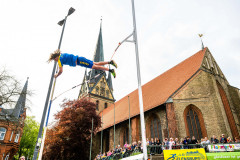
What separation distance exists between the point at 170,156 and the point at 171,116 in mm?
6711

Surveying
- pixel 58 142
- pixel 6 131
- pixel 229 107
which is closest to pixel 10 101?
pixel 58 142

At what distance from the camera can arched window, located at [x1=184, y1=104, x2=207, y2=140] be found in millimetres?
15125

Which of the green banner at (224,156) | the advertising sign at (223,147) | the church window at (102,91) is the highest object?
the church window at (102,91)

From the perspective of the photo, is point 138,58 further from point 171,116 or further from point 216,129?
point 216,129

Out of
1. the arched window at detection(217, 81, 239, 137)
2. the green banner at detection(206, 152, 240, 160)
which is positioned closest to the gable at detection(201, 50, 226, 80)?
the arched window at detection(217, 81, 239, 137)

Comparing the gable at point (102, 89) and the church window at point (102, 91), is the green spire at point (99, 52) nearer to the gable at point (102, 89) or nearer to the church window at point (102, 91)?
the gable at point (102, 89)

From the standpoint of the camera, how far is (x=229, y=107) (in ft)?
58.8

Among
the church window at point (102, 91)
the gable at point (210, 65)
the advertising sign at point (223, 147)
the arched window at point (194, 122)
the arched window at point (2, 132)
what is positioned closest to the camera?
the advertising sign at point (223, 147)

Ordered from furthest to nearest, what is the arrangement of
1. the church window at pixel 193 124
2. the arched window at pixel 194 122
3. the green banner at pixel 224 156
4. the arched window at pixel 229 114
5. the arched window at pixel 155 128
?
the arched window at pixel 155 128 → the arched window at pixel 229 114 → the church window at pixel 193 124 → the arched window at pixel 194 122 → the green banner at pixel 224 156

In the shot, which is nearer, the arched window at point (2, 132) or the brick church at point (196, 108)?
the brick church at point (196, 108)

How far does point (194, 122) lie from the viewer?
51.7ft

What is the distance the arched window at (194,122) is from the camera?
49.6 feet

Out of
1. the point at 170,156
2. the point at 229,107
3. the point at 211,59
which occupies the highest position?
the point at 211,59

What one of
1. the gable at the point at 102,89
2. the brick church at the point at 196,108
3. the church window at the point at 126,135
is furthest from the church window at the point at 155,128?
the gable at the point at 102,89
